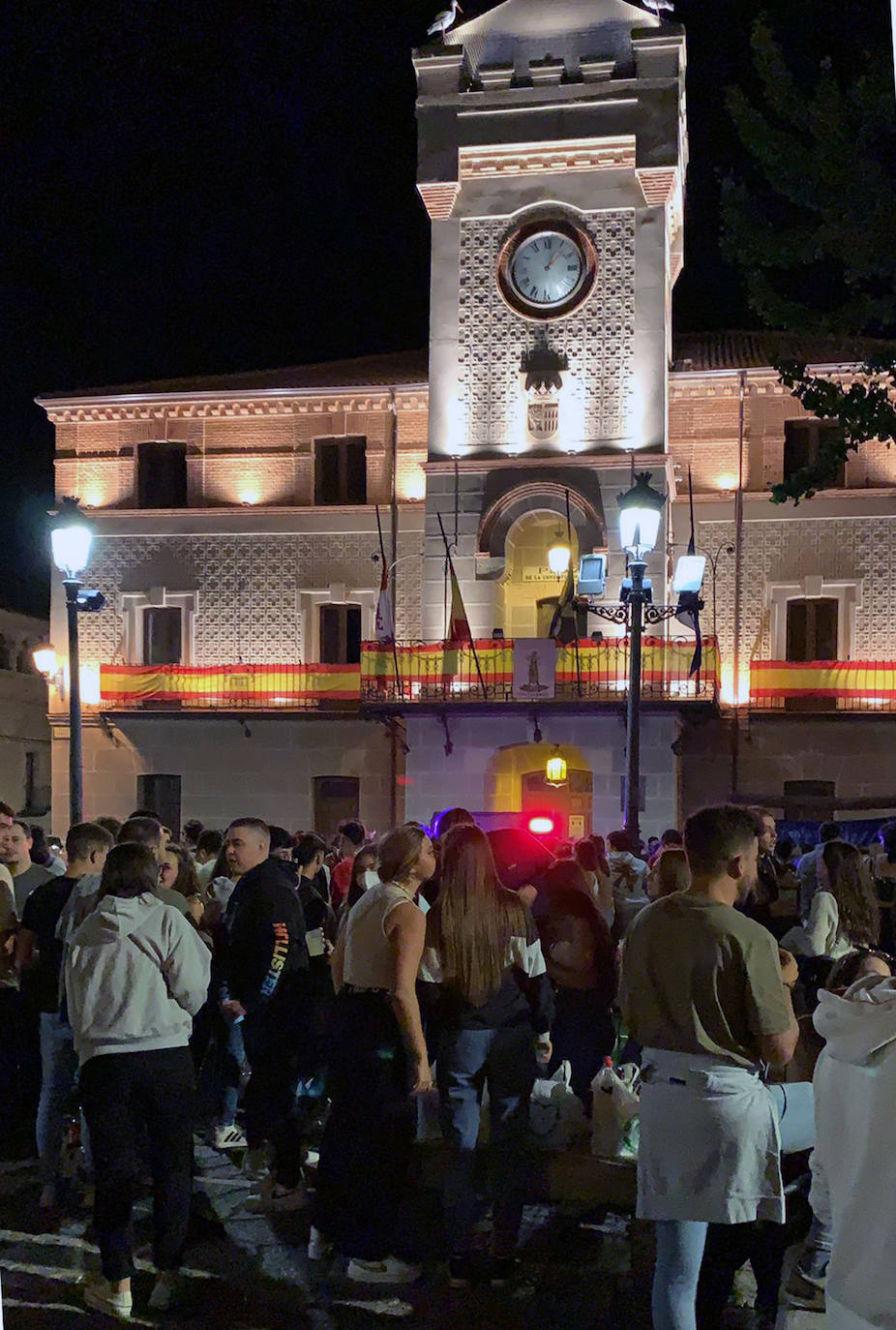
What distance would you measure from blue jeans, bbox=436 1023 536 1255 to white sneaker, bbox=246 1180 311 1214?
4.81ft

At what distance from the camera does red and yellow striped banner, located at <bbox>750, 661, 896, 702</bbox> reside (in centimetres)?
2641

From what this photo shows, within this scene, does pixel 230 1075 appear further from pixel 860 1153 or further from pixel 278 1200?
pixel 860 1153

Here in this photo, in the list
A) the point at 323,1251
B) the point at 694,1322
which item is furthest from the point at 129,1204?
the point at 694,1322

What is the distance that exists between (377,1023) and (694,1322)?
6.45 feet

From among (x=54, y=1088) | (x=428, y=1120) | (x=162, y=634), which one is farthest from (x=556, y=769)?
(x=54, y=1088)

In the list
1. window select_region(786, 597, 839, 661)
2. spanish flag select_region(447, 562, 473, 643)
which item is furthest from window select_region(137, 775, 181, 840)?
window select_region(786, 597, 839, 661)

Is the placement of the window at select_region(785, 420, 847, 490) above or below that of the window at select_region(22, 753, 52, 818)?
above

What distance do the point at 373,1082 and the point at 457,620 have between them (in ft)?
63.5

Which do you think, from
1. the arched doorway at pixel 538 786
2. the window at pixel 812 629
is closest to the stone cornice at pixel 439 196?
the window at pixel 812 629

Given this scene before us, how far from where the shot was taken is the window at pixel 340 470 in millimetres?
30094

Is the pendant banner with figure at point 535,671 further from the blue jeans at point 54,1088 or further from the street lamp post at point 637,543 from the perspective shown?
the blue jeans at point 54,1088

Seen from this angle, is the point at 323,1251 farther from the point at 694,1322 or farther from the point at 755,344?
the point at 755,344

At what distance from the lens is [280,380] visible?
1248 inches

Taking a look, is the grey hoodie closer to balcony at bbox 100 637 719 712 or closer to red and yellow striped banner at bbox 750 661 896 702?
balcony at bbox 100 637 719 712
